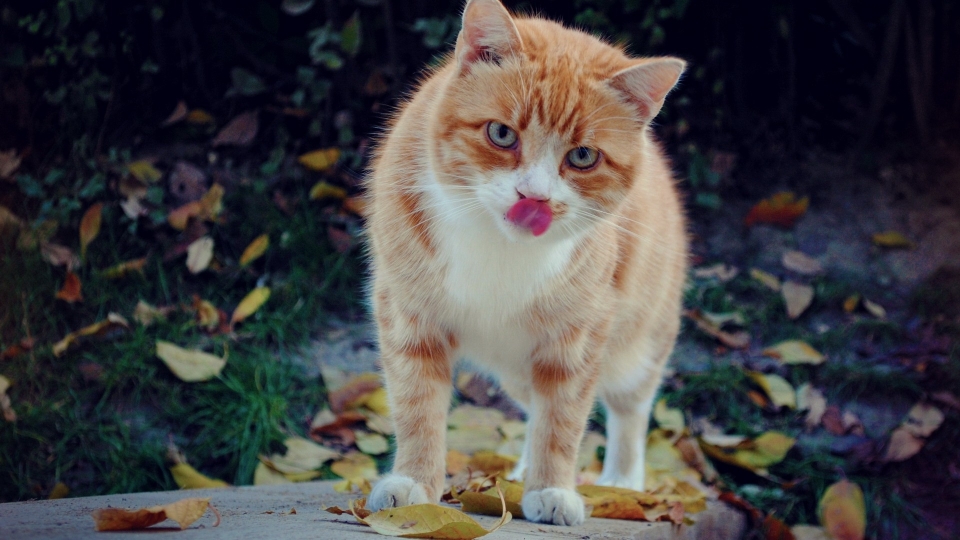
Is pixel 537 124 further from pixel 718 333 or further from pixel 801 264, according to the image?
pixel 801 264

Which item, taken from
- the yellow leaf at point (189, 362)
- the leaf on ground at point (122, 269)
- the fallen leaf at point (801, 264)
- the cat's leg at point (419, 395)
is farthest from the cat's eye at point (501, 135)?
the fallen leaf at point (801, 264)

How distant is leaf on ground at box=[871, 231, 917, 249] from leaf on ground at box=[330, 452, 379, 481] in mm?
2305

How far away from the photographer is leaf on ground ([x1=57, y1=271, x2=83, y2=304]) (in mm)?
2756

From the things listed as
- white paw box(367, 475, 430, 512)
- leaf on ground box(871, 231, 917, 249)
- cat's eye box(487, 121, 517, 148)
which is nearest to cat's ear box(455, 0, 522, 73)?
cat's eye box(487, 121, 517, 148)

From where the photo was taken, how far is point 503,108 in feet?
5.47

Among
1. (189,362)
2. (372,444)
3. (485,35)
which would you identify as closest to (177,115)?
(189,362)

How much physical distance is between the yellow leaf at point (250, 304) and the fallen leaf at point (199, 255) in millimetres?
203

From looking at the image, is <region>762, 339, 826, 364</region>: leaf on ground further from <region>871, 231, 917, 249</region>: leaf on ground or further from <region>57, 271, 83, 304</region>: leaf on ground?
<region>57, 271, 83, 304</region>: leaf on ground

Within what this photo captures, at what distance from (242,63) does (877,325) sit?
2.63 m

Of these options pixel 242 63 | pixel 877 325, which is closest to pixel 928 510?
pixel 877 325

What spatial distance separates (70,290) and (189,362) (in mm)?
524

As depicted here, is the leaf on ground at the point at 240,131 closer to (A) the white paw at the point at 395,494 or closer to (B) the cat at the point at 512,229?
(B) the cat at the point at 512,229

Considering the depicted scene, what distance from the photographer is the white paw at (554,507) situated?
1734 mm

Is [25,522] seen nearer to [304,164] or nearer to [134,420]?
[134,420]
